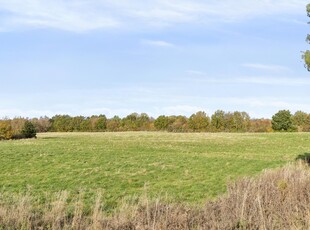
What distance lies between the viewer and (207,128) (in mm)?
→ 126000

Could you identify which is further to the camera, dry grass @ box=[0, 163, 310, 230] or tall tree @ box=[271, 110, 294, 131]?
tall tree @ box=[271, 110, 294, 131]

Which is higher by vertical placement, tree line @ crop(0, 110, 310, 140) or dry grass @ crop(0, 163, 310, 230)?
tree line @ crop(0, 110, 310, 140)

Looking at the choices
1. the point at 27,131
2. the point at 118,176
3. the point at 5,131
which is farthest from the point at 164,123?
the point at 118,176

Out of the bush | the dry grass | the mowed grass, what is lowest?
the mowed grass

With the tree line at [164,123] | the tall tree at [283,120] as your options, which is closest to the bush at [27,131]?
the tree line at [164,123]

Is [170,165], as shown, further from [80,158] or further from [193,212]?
[193,212]

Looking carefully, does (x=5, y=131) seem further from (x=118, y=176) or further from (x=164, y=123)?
(x=118, y=176)

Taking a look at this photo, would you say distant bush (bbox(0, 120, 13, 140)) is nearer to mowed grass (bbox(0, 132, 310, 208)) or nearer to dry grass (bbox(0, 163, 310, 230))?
mowed grass (bbox(0, 132, 310, 208))

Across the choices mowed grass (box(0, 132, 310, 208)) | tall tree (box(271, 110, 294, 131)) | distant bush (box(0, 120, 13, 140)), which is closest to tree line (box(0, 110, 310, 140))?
tall tree (box(271, 110, 294, 131))

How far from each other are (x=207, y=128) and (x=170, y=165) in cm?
9921

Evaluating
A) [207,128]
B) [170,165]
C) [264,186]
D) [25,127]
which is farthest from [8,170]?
[207,128]

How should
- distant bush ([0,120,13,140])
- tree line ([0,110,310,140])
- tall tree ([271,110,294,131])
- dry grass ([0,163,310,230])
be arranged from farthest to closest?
tree line ([0,110,310,140]) → tall tree ([271,110,294,131]) → distant bush ([0,120,13,140]) → dry grass ([0,163,310,230])

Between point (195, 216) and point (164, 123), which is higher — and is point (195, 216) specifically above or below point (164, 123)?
below

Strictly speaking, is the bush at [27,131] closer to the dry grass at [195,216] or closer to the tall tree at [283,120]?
the tall tree at [283,120]
